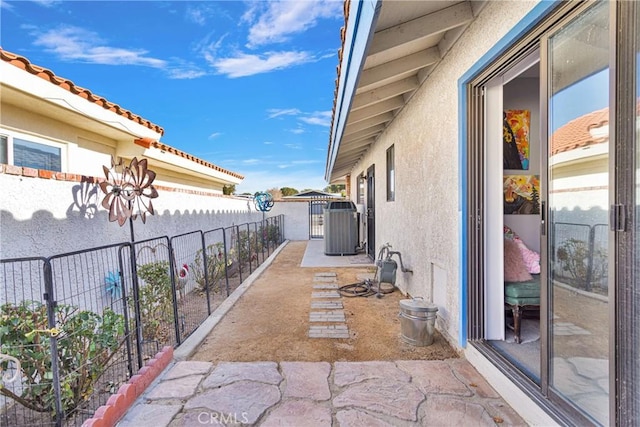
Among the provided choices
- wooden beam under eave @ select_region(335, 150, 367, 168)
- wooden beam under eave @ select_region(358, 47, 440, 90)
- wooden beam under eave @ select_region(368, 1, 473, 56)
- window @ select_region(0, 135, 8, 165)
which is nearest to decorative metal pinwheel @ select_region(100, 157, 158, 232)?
window @ select_region(0, 135, 8, 165)

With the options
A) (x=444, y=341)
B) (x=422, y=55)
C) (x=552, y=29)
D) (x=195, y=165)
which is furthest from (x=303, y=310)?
(x=195, y=165)

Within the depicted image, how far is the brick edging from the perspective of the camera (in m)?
1.95

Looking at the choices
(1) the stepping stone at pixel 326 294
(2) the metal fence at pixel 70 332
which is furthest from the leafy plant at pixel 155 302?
(1) the stepping stone at pixel 326 294

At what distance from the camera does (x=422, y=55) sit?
3.35 metres

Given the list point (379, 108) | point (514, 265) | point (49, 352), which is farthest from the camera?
point (379, 108)

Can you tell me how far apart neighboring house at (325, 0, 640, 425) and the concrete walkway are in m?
0.31

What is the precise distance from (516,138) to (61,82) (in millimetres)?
5483

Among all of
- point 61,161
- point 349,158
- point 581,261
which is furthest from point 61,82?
point 349,158

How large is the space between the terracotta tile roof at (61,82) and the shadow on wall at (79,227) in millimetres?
1388

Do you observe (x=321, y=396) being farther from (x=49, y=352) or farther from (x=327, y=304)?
(x=327, y=304)

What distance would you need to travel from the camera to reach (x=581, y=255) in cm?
170

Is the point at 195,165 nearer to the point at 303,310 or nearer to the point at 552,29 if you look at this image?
the point at 303,310

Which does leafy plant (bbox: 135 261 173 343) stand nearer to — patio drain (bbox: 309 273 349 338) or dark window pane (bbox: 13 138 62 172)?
patio drain (bbox: 309 273 349 338)

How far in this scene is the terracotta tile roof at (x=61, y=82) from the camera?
3236 mm
